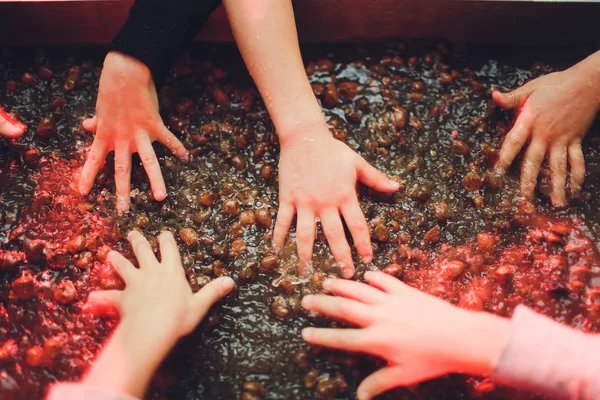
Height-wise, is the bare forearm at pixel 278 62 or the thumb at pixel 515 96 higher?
the bare forearm at pixel 278 62

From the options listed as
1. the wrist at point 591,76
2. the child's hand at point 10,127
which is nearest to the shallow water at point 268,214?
the child's hand at point 10,127

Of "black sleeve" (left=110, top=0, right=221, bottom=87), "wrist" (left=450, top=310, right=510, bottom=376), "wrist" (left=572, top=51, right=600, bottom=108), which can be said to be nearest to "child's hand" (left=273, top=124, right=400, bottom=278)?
"wrist" (left=450, top=310, right=510, bottom=376)

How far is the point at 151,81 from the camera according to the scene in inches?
42.3

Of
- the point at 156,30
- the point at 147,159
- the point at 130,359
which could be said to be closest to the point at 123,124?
the point at 147,159

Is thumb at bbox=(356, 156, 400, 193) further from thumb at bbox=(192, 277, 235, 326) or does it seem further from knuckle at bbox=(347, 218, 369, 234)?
thumb at bbox=(192, 277, 235, 326)

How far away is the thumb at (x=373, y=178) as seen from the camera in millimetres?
1032

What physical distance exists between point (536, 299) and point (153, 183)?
0.78 meters

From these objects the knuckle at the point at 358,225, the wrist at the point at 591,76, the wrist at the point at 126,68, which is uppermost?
the wrist at the point at 126,68

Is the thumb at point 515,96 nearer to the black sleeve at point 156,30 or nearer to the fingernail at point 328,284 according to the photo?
the fingernail at point 328,284

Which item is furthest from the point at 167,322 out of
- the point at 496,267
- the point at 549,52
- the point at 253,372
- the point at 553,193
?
the point at 549,52

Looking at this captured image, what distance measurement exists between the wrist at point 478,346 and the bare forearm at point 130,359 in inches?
19.2

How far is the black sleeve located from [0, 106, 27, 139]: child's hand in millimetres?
281

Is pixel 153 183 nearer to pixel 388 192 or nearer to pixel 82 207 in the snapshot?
pixel 82 207

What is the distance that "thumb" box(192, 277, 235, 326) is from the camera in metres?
0.93
